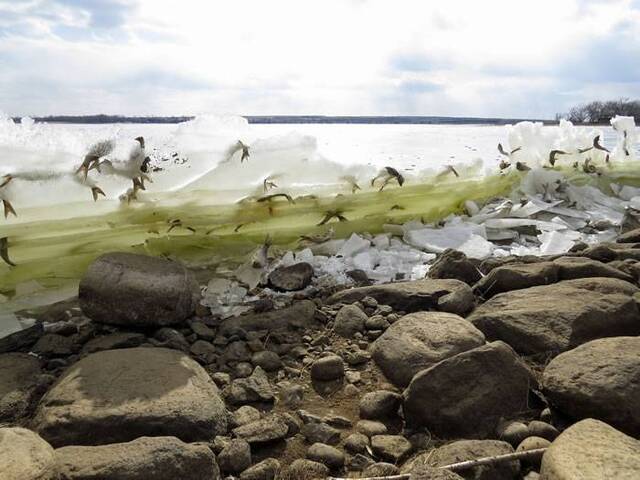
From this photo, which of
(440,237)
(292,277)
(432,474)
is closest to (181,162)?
(292,277)

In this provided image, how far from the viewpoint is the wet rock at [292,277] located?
3219mm

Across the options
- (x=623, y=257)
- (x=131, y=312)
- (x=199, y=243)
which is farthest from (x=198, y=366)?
(x=623, y=257)

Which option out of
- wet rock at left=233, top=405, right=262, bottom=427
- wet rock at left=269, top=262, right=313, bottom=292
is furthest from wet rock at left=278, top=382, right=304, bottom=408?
wet rock at left=269, top=262, right=313, bottom=292

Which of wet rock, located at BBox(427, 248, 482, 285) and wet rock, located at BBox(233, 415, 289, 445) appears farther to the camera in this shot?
wet rock, located at BBox(427, 248, 482, 285)

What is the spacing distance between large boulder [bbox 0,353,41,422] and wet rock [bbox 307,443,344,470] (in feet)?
3.37

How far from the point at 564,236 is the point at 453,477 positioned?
9.70 ft

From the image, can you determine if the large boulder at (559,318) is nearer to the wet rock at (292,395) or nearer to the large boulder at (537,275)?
the large boulder at (537,275)

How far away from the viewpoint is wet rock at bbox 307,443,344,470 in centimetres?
178

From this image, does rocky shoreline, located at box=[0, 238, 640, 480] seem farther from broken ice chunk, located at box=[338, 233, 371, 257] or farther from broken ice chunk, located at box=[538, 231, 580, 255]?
broken ice chunk, located at box=[538, 231, 580, 255]

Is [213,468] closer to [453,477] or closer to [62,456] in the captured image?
[62,456]

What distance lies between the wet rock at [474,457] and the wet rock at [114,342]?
129 cm

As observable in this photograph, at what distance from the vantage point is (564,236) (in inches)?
161

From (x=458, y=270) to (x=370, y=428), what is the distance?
146 cm

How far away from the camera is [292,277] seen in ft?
10.7
